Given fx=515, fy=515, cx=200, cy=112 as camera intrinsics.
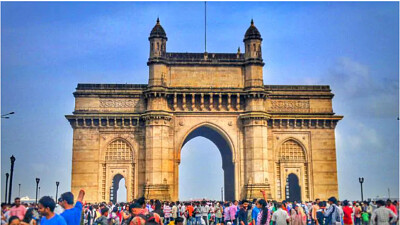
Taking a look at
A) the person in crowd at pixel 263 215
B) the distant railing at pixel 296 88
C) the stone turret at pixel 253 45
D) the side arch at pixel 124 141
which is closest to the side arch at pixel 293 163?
the distant railing at pixel 296 88

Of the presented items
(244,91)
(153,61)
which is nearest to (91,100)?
(153,61)

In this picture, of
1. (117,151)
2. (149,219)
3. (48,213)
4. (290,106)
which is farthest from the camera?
(290,106)

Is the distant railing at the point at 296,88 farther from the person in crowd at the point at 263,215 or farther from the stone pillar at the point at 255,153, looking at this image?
the person in crowd at the point at 263,215

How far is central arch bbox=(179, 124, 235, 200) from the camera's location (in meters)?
44.3

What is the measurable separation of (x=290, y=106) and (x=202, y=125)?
812cm

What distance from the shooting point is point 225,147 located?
48.3 metres

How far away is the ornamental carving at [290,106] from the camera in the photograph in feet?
149

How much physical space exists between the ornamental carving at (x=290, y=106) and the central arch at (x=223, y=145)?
5365 millimetres

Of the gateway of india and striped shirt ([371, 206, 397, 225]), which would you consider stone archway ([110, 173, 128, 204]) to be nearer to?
the gateway of india

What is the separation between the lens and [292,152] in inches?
1780

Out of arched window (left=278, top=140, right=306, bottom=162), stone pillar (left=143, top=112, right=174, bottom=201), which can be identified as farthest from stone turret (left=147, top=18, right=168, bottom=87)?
arched window (left=278, top=140, right=306, bottom=162)

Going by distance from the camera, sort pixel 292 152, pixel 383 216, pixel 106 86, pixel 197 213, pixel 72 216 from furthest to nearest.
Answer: pixel 292 152 < pixel 106 86 < pixel 197 213 < pixel 383 216 < pixel 72 216

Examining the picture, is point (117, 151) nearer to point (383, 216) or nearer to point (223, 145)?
point (223, 145)

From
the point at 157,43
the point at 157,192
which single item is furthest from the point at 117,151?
the point at 157,43
